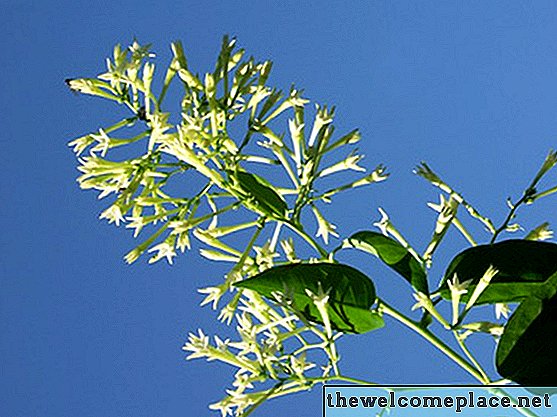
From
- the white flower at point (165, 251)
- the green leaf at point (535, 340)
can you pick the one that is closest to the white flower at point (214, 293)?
the white flower at point (165, 251)

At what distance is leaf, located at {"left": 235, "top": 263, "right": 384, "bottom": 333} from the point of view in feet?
1.19

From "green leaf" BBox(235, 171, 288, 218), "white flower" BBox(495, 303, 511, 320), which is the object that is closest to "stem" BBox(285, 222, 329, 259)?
"green leaf" BBox(235, 171, 288, 218)

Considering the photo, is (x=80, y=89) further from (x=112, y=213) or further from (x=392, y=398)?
(x=392, y=398)

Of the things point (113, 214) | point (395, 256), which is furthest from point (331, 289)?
point (113, 214)

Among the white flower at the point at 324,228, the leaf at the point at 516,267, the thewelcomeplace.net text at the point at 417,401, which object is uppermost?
the white flower at the point at 324,228

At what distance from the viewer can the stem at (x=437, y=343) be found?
35cm

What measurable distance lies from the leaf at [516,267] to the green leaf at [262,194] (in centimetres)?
10

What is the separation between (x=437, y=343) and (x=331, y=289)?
0.05 metres

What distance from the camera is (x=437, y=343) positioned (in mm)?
358

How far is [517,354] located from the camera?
1.10ft

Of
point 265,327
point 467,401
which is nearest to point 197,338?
point 265,327

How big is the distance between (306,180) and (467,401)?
0.43ft

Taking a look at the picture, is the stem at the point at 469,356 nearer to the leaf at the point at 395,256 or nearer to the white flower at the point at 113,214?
the leaf at the point at 395,256

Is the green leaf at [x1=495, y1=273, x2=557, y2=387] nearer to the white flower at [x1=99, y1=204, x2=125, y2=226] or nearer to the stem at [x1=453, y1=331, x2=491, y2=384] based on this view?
the stem at [x1=453, y1=331, x2=491, y2=384]
